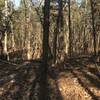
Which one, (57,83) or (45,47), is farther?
(57,83)

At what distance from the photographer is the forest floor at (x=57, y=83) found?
1648 centimetres

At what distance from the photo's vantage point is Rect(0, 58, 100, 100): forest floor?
16.5 meters

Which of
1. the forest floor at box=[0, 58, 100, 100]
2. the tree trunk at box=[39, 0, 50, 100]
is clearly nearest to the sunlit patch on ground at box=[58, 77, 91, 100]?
the forest floor at box=[0, 58, 100, 100]

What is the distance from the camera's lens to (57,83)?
18.4 m

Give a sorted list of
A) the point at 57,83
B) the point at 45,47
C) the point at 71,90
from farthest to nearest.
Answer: the point at 57,83
the point at 71,90
the point at 45,47

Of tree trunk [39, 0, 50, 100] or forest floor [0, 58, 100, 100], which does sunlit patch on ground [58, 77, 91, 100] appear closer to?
forest floor [0, 58, 100, 100]

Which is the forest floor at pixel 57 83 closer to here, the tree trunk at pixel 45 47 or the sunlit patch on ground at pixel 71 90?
the sunlit patch on ground at pixel 71 90

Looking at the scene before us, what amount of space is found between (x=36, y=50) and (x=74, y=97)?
31.4 m

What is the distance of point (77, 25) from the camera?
208 ft

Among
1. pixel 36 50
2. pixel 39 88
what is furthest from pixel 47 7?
pixel 36 50

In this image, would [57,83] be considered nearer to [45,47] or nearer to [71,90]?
[71,90]

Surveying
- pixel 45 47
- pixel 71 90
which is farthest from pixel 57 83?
pixel 45 47

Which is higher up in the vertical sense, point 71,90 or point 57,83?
point 57,83

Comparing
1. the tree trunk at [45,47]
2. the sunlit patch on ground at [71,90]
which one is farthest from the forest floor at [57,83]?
the tree trunk at [45,47]
